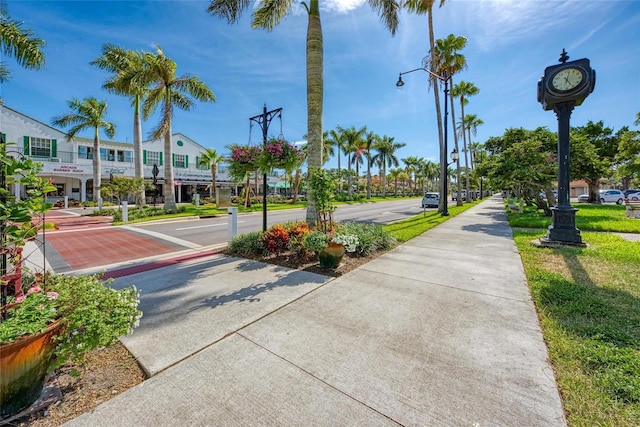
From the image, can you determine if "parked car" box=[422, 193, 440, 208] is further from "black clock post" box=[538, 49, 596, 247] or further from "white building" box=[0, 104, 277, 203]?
"white building" box=[0, 104, 277, 203]

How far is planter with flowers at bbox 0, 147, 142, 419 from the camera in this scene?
1.88m

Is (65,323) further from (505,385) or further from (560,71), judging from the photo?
(560,71)

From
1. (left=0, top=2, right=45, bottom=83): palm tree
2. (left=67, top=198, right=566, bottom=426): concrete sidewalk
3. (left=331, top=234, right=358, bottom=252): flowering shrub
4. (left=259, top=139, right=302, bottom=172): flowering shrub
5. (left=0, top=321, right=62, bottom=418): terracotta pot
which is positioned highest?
(left=0, top=2, right=45, bottom=83): palm tree

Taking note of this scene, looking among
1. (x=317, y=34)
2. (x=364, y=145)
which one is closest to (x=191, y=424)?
(x=317, y=34)

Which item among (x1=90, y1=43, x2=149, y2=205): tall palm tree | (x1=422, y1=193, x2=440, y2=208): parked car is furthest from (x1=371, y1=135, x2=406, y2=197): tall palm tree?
(x1=90, y1=43, x2=149, y2=205): tall palm tree

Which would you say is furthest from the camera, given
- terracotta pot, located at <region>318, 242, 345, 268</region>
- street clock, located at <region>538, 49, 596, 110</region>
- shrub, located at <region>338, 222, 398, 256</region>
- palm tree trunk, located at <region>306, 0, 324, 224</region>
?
palm tree trunk, located at <region>306, 0, 324, 224</region>

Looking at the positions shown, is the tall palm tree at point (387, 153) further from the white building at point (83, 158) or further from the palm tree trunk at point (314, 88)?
the palm tree trunk at point (314, 88)

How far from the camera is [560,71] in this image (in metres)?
6.71

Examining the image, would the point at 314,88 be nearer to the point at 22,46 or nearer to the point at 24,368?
the point at 24,368

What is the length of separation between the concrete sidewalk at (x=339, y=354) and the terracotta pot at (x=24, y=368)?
47 cm

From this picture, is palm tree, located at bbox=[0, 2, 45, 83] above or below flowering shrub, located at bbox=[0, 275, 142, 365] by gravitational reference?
above

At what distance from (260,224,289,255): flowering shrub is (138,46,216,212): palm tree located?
15639mm

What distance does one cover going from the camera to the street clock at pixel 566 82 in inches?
252

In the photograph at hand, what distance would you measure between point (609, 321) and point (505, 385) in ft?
7.21
